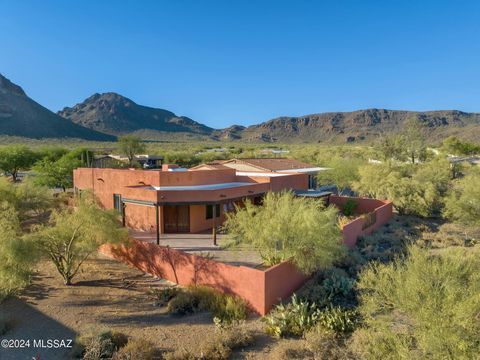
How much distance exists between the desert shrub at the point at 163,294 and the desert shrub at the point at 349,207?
16.9 meters

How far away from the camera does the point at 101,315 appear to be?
41.0ft

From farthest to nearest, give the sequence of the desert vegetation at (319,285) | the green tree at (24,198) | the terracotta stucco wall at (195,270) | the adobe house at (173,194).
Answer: the green tree at (24,198) → the adobe house at (173,194) → the terracotta stucco wall at (195,270) → the desert vegetation at (319,285)

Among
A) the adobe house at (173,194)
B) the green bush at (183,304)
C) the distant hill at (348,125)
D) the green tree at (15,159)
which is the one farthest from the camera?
the distant hill at (348,125)

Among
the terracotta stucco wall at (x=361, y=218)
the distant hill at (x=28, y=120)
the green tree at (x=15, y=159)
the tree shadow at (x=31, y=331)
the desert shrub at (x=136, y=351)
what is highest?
the distant hill at (x=28, y=120)

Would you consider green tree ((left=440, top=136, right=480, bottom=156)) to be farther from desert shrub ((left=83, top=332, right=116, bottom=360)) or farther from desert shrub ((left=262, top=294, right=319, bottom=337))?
desert shrub ((left=83, top=332, right=116, bottom=360))

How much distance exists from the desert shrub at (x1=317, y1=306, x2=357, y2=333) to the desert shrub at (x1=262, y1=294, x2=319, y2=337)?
0.28 meters

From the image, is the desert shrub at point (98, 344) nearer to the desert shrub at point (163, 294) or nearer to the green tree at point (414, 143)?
the desert shrub at point (163, 294)

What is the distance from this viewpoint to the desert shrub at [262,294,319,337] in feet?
36.7

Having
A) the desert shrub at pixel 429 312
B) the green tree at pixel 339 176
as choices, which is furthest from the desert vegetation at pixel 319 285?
the green tree at pixel 339 176

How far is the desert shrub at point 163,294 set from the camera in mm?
13414

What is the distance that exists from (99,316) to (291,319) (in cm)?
672

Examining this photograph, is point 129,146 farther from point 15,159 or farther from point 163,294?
point 163,294

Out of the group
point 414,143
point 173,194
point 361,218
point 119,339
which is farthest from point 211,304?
point 414,143

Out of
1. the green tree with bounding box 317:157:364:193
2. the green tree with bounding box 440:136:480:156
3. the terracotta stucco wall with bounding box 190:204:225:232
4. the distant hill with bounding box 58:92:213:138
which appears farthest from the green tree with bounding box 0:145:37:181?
the distant hill with bounding box 58:92:213:138
